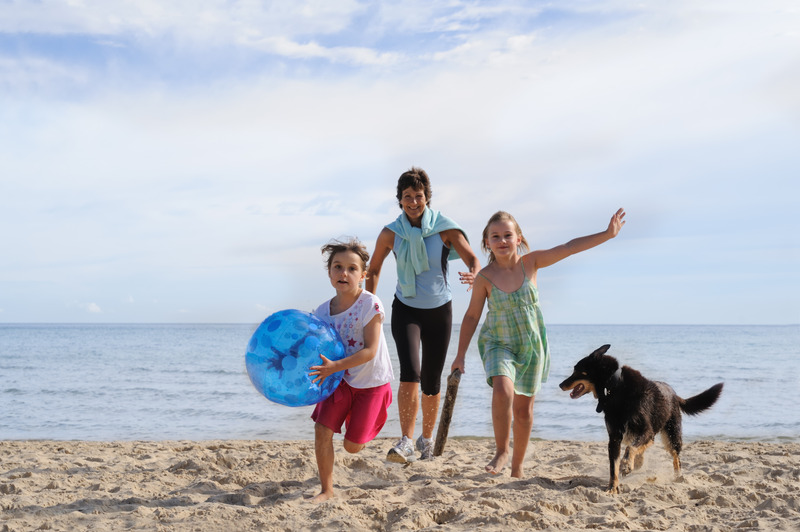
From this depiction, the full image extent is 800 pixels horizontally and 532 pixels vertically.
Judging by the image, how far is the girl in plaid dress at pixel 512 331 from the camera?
4766mm

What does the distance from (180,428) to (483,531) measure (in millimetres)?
7339

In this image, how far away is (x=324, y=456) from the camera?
4.30 metres

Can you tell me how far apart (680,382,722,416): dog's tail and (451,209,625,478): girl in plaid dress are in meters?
1.12

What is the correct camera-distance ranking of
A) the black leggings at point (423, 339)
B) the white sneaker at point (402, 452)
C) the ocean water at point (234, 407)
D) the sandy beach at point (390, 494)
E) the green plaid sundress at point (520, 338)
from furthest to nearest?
1. the ocean water at point (234, 407)
2. the black leggings at point (423, 339)
3. the white sneaker at point (402, 452)
4. the green plaid sundress at point (520, 338)
5. the sandy beach at point (390, 494)

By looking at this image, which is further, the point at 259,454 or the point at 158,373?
the point at 158,373

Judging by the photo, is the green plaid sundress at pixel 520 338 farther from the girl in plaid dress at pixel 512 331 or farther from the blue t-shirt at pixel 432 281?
the blue t-shirt at pixel 432 281

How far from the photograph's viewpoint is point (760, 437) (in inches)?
337

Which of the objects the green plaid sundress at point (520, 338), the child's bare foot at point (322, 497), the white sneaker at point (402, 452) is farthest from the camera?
the white sneaker at point (402, 452)

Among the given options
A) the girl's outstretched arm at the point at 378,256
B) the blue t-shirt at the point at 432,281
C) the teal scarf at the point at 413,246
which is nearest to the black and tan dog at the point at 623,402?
the blue t-shirt at the point at 432,281

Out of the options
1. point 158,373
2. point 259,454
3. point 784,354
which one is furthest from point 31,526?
point 784,354

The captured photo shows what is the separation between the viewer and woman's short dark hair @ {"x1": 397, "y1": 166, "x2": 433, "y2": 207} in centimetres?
562

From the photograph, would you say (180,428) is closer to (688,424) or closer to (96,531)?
(96,531)

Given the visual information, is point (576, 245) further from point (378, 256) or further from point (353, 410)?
point (353, 410)

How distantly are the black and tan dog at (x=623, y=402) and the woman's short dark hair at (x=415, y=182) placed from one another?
2.03m
